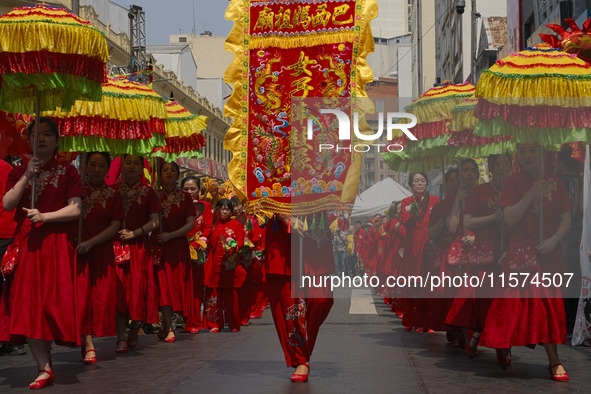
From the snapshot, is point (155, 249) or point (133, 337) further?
point (155, 249)

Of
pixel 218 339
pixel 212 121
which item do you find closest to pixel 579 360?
pixel 218 339

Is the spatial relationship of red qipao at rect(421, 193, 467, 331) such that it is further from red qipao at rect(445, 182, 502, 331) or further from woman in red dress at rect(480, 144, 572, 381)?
woman in red dress at rect(480, 144, 572, 381)

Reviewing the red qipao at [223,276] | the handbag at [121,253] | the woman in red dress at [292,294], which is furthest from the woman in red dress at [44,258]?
the red qipao at [223,276]

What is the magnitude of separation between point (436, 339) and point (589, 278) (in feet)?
5.80

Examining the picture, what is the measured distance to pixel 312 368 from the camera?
23.8ft

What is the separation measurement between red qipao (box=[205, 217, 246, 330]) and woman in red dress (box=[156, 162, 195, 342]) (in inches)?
53.9

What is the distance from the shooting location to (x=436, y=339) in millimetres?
10031

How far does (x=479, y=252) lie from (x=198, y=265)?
486 centimetres

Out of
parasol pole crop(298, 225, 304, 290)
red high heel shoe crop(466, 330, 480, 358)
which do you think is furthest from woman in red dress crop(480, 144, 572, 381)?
parasol pole crop(298, 225, 304, 290)

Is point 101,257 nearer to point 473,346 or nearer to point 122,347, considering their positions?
point 122,347

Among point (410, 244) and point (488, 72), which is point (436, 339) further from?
point (488, 72)

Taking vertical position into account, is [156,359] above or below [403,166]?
below

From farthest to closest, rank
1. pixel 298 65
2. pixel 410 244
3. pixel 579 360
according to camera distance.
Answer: pixel 410 244, pixel 579 360, pixel 298 65

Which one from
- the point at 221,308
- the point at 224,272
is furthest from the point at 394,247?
the point at 221,308
